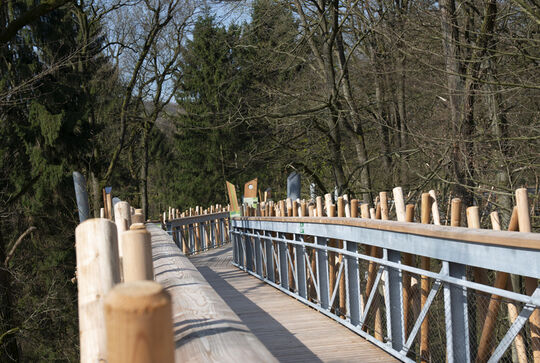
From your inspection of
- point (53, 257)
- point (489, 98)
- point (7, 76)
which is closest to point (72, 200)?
point (53, 257)

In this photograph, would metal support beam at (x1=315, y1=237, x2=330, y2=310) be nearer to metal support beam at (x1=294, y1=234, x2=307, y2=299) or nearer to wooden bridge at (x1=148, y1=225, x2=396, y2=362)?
wooden bridge at (x1=148, y1=225, x2=396, y2=362)

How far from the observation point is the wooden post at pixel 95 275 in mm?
1963

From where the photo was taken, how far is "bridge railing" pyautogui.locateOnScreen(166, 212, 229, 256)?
21.2m

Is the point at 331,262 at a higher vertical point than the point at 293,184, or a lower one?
lower

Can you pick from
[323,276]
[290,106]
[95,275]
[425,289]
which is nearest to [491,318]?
[425,289]

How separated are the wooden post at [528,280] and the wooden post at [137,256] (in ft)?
9.08

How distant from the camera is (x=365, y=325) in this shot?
22.7 ft

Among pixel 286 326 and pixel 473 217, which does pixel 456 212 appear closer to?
pixel 473 217

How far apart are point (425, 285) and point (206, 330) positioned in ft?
13.2

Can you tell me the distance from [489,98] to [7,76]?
15730 millimetres

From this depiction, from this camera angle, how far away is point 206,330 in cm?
201

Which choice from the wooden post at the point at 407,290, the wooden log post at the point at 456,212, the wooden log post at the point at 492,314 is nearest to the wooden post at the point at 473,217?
the wooden log post at the point at 492,314

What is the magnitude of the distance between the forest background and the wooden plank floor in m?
3.24

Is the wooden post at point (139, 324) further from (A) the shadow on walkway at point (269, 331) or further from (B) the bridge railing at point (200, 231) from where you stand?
(B) the bridge railing at point (200, 231)
